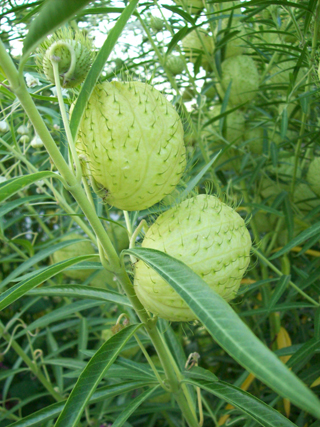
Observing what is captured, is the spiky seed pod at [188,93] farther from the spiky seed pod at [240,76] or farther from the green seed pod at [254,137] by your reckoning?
the green seed pod at [254,137]

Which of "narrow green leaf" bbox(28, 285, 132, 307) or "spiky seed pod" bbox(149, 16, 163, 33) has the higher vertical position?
"spiky seed pod" bbox(149, 16, 163, 33)

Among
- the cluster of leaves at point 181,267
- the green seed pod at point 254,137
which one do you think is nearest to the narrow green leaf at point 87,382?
the cluster of leaves at point 181,267

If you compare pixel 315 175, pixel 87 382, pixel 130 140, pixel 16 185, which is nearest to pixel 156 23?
pixel 315 175

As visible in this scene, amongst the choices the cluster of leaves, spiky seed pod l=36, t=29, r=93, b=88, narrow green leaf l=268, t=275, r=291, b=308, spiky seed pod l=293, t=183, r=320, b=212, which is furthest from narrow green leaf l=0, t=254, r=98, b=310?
spiky seed pod l=293, t=183, r=320, b=212

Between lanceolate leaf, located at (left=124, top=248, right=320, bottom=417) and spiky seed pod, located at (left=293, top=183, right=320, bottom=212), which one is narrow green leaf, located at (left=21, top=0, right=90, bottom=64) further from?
spiky seed pod, located at (left=293, top=183, right=320, bottom=212)

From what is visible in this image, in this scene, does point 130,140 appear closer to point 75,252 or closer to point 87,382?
point 87,382

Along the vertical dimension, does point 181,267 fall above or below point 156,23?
below
